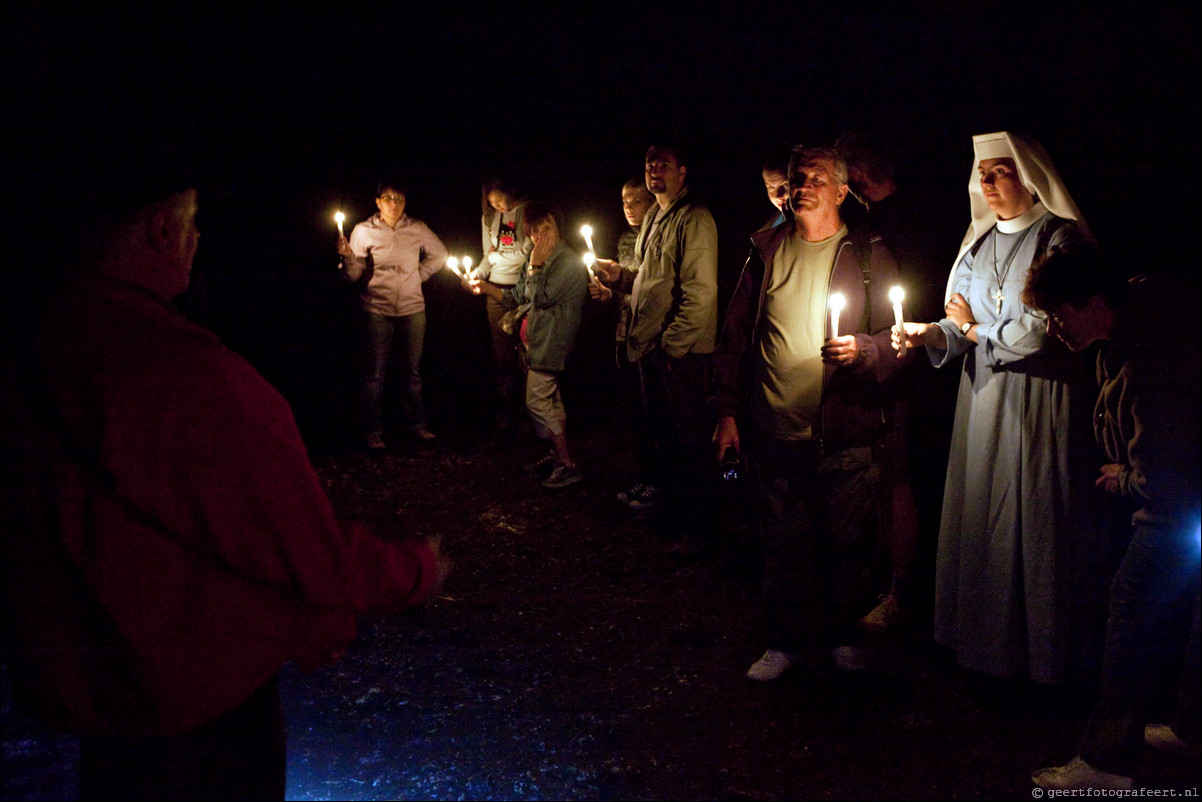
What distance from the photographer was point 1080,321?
11.0 feet

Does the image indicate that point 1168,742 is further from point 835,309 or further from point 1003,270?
point 835,309

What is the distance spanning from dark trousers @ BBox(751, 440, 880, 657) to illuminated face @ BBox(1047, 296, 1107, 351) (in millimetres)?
1103

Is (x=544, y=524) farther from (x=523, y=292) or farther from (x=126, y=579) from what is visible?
(x=126, y=579)

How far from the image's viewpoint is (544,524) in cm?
689

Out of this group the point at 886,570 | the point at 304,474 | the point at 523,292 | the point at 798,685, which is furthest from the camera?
the point at 523,292

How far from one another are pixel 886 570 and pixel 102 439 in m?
4.96

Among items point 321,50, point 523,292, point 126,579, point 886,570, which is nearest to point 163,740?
point 126,579

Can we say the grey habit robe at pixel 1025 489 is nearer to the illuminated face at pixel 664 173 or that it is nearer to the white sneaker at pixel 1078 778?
the white sneaker at pixel 1078 778

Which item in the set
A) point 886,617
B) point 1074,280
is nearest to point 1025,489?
point 1074,280

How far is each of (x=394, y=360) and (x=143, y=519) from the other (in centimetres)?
784

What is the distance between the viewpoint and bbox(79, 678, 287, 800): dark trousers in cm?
202

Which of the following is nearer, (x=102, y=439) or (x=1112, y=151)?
(x=102, y=439)

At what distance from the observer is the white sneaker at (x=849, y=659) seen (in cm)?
441

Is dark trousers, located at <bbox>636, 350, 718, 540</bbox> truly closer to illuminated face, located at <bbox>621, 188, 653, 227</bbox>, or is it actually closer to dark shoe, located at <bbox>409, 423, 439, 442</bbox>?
illuminated face, located at <bbox>621, 188, 653, 227</bbox>
